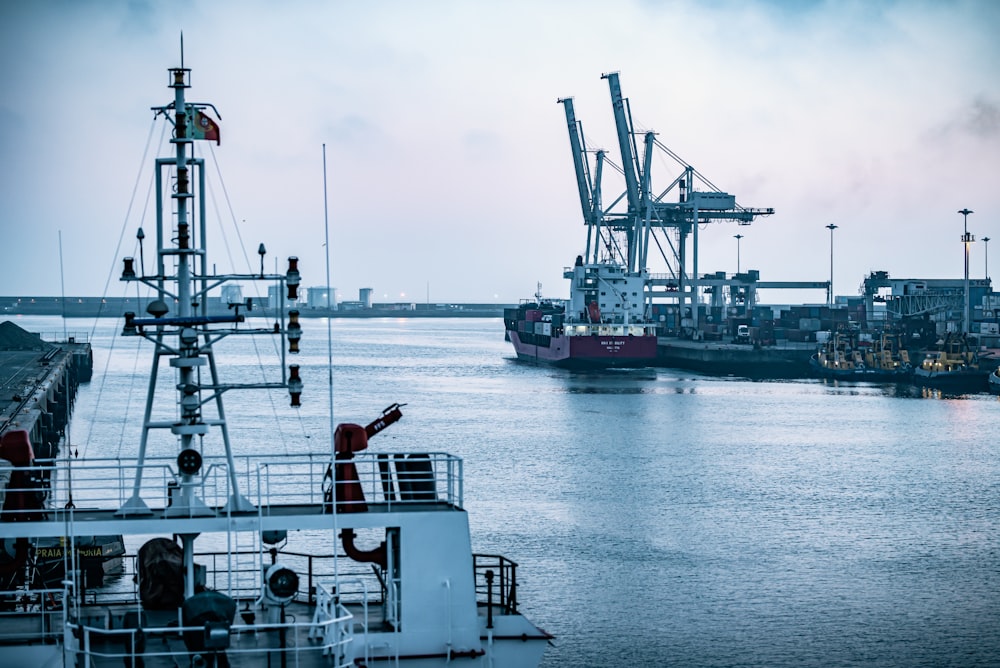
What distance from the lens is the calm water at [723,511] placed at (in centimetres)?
2231

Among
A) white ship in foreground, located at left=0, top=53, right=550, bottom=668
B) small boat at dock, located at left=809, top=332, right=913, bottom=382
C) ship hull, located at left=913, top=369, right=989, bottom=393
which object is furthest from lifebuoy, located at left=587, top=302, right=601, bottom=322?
white ship in foreground, located at left=0, top=53, right=550, bottom=668

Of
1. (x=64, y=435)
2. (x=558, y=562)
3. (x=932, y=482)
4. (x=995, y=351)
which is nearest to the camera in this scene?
(x=558, y=562)

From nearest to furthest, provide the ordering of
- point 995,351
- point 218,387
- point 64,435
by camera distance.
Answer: point 218,387, point 64,435, point 995,351

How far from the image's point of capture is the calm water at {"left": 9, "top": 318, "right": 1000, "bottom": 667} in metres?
22.3

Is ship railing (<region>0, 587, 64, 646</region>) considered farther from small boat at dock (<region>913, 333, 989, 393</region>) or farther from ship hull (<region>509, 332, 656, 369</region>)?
ship hull (<region>509, 332, 656, 369</region>)

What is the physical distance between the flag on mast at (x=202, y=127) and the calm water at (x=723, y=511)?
9.89 meters

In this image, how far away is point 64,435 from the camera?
51438mm

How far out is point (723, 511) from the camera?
3412 centimetres

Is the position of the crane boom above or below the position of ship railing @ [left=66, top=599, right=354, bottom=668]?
above

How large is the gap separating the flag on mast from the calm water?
9.89m

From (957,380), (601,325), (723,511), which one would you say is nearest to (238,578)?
(723,511)

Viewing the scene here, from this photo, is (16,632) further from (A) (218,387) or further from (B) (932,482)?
(B) (932,482)

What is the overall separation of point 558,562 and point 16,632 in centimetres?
1653

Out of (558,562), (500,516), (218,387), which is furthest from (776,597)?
(218,387)
